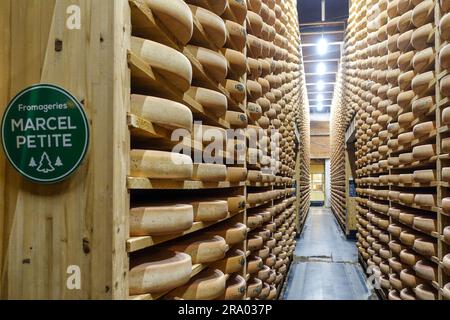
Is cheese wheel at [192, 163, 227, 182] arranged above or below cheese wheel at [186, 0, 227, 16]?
below

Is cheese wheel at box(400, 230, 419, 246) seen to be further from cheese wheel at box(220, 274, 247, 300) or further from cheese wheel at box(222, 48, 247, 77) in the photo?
cheese wheel at box(222, 48, 247, 77)

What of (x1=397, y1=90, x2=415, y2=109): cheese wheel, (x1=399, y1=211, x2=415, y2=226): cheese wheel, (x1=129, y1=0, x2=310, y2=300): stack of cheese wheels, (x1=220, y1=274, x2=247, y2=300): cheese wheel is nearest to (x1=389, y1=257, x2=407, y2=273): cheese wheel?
(x1=399, y1=211, x2=415, y2=226): cheese wheel

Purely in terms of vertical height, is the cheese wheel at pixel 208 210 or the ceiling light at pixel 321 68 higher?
the ceiling light at pixel 321 68

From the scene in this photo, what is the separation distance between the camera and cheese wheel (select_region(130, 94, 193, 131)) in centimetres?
151

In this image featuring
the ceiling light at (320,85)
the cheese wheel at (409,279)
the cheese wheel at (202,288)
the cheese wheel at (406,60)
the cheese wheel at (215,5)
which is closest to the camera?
the cheese wheel at (202,288)

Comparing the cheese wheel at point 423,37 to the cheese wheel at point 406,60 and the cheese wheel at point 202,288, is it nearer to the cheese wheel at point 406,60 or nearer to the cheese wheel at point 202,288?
the cheese wheel at point 406,60

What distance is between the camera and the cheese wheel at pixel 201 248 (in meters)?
1.99

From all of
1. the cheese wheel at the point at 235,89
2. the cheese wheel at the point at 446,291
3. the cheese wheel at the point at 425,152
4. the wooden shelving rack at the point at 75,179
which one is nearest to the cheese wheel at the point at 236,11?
the cheese wheel at the point at 235,89

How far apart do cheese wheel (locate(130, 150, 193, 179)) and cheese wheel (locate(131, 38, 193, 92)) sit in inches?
12.6

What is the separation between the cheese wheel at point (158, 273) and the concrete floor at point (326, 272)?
360 centimetres

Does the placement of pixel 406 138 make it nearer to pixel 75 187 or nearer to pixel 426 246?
pixel 426 246

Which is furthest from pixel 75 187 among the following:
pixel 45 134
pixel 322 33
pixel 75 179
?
pixel 322 33
